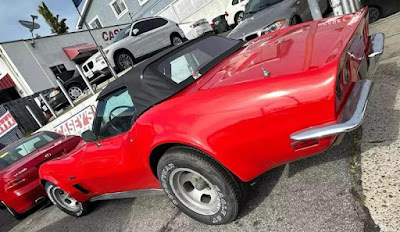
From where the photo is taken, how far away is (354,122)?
158cm

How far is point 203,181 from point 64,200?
256cm

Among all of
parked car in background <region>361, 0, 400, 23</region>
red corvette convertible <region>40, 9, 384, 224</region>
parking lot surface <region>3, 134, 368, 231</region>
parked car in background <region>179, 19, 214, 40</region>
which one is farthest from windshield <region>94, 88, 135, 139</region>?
parked car in background <region>179, 19, 214, 40</region>

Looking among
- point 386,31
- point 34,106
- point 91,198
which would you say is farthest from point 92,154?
point 34,106

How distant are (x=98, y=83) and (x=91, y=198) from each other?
7828 mm

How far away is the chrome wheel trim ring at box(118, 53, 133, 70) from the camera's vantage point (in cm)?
886

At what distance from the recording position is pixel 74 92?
33.1 feet

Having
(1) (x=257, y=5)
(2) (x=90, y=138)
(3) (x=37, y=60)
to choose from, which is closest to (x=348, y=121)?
(2) (x=90, y=138)

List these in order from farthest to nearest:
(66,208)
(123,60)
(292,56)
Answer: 1. (123,60)
2. (66,208)
3. (292,56)

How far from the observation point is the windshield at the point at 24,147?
5.30m

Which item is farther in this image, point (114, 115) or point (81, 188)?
point (81, 188)

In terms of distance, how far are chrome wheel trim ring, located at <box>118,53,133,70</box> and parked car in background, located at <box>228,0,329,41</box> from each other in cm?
430

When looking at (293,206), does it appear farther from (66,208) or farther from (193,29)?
(193,29)

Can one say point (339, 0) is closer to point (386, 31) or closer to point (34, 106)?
point (386, 31)

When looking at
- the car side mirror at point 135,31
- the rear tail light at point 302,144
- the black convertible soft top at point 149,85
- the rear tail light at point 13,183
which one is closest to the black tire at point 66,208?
the rear tail light at point 13,183
